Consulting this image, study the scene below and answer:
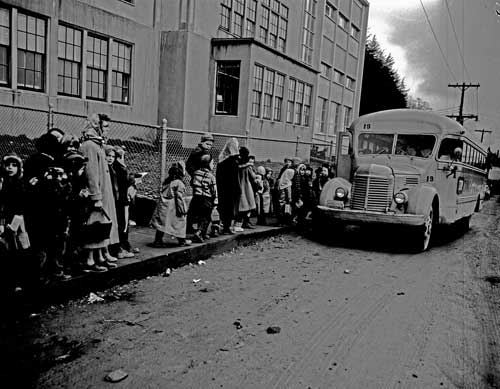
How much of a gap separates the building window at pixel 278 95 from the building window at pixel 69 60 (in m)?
9.18

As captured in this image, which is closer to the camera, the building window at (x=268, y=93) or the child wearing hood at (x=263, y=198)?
the child wearing hood at (x=263, y=198)

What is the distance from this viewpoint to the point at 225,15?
1952cm

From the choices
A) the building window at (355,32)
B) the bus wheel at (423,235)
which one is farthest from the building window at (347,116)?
the bus wheel at (423,235)

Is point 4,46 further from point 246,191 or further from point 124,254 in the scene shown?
point 124,254

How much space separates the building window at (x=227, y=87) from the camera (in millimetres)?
18734

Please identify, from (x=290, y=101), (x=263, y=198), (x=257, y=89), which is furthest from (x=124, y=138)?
(x=290, y=101)

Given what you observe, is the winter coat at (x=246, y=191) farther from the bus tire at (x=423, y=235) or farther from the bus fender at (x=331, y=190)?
the bus tire at (x=423, y=235)

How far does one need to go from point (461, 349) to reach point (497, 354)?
322 mm

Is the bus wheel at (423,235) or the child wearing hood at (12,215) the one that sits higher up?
the child wearing hood at (12,215)

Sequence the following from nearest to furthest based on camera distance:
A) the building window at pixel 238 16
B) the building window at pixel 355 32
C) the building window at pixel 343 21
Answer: the building window at pixel 238 16
the building window at pixel 343 21
the building window at pixel 355 32

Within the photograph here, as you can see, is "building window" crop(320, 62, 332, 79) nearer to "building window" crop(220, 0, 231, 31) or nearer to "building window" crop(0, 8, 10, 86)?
"building window" crop(220, 0, 231, 31)

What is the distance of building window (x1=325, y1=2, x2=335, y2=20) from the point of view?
30.2 meters

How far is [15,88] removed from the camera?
1233 centimetres

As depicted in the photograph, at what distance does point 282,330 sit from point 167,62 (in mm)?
14617
